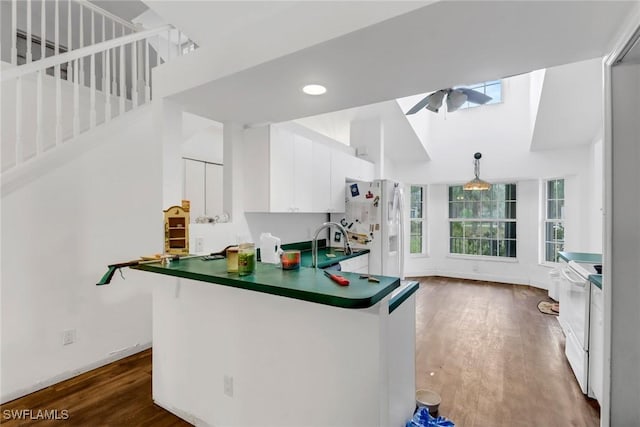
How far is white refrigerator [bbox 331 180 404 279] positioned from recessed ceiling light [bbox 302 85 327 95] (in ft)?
6.93

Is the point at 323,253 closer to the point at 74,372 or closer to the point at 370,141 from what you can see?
the point at 370,141

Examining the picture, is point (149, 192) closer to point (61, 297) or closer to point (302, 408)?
point (61, 297)

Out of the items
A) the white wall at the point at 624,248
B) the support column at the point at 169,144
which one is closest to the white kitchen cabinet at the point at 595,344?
the white wall at the point at 624,248

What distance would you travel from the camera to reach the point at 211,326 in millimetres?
1936

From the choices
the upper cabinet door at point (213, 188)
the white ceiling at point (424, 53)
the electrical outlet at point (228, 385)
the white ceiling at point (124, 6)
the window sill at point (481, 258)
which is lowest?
the electrical outlet at point (228, 385)

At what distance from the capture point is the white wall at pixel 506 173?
4.97 meters

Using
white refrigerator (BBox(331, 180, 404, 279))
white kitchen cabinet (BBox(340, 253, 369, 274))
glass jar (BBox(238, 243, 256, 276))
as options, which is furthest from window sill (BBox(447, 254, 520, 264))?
glass jar (BBox(238, 243, 256, 276))

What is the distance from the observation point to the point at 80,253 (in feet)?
8.64

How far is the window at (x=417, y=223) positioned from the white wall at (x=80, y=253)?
16.5 ft

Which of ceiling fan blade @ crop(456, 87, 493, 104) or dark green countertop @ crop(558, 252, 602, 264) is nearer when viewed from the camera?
dark green countertop @ crop(558, 252, 602, 264)

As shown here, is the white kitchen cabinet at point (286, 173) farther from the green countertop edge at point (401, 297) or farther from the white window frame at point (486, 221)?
the white window frame at point (486, 221)

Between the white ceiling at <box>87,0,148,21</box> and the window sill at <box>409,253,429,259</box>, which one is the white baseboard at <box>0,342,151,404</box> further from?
the window sill at <box>409,253,429,259</box>

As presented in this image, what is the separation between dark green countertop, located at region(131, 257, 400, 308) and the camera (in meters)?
1.31

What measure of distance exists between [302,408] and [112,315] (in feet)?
7.11
